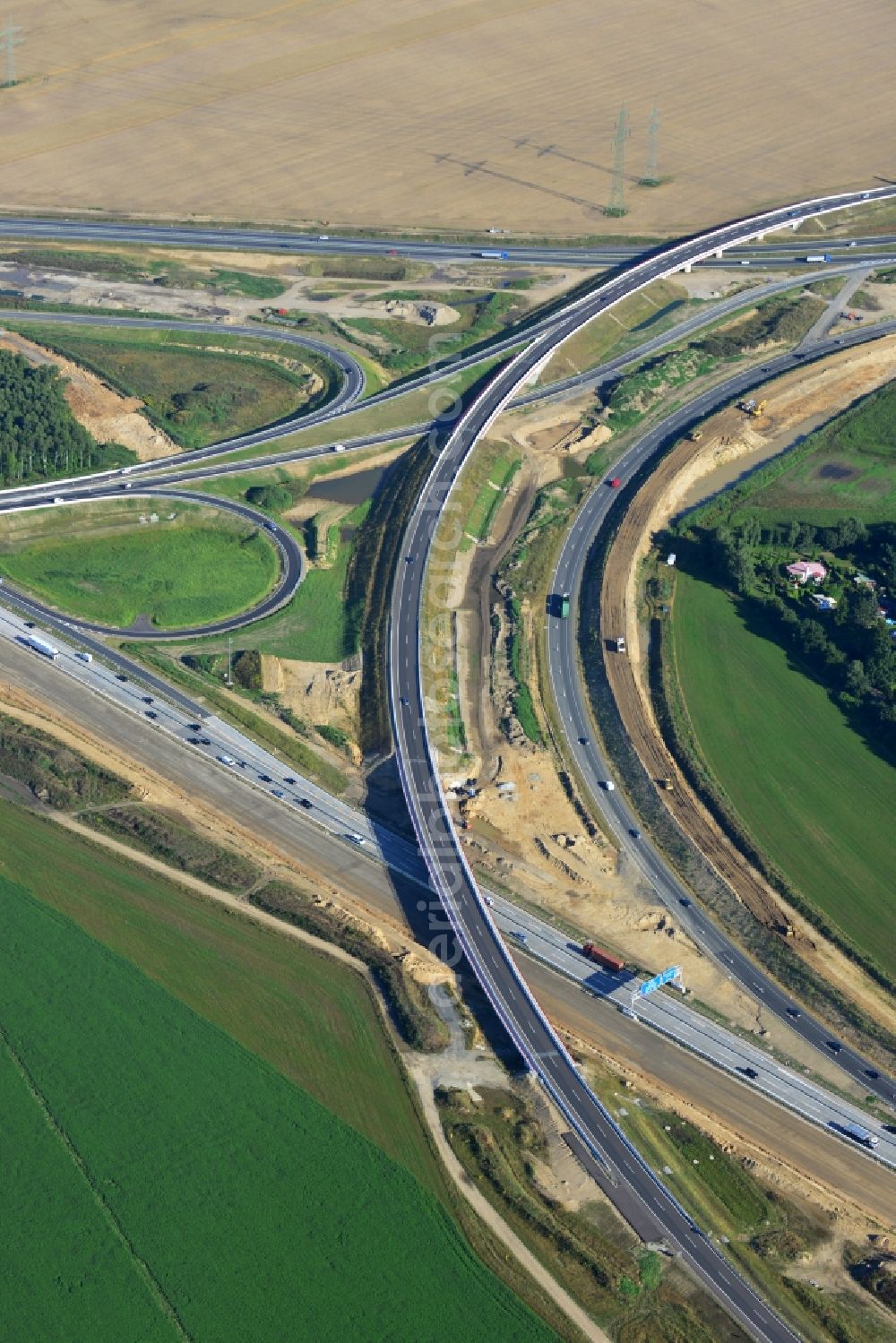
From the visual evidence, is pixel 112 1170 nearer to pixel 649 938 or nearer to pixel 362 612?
pixel 649 938

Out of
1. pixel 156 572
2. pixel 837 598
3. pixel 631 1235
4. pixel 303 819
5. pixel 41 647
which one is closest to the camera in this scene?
pixel 631 1235

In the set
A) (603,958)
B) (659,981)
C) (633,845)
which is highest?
(633,845)

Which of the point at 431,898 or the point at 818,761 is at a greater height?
the point at 818,761

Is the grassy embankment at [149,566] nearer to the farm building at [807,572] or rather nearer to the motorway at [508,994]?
the motorway at [508,994]

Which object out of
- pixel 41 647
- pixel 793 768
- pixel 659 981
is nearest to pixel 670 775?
pixel 793 768

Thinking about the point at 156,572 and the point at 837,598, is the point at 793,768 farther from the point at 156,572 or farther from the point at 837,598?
the point at 156,572

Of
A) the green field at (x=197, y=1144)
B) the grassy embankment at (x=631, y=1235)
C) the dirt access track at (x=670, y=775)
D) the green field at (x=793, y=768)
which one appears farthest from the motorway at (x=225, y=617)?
the grassy embankment at (x=631, y=1235)

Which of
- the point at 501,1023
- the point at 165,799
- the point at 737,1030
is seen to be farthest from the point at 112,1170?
the point at 737,1030
